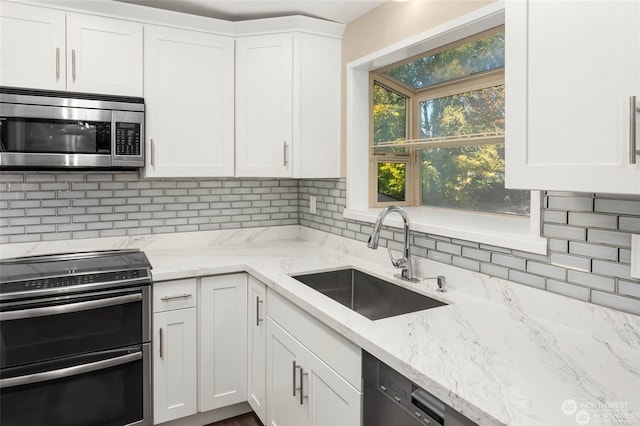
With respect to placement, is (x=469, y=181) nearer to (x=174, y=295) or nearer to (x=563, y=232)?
(x=563, y=232)

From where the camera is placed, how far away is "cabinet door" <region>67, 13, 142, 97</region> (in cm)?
220

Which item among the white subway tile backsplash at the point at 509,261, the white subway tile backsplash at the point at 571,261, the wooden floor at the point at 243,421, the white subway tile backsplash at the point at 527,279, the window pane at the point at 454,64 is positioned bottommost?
the wooden floor at the point at 243,421

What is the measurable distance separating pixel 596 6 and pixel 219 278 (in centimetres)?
194

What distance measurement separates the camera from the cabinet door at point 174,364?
2193 millimetres

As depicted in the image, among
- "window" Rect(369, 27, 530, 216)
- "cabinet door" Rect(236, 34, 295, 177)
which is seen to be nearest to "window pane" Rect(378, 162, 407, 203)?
"window" Rect(369, 27, 530, 216)

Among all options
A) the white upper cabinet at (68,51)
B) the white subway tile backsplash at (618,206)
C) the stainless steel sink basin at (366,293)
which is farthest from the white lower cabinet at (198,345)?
the white subway tile backsplash at (618,206)

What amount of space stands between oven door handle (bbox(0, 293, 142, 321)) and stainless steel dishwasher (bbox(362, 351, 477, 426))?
4.18ft

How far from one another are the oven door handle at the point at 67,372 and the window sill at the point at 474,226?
1.40 m

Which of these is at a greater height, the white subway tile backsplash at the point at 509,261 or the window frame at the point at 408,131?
the window frame at the point at 408,131

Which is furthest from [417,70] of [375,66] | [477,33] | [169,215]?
[169,215]

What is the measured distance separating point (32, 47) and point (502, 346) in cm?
243

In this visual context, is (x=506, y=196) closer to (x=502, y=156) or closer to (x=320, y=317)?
(x=502, y=156)

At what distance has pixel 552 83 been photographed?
3.65ft

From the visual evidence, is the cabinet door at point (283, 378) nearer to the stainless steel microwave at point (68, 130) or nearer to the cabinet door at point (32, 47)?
the stainless steel microwave at point (68, 130)
